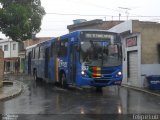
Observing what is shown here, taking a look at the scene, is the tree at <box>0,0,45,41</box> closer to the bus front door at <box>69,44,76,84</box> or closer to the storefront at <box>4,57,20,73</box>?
the bus front door at <box>69,44,76,84</box>

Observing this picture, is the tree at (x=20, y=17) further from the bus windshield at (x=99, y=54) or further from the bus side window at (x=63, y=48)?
the bus windshield at (x=99, y=54)

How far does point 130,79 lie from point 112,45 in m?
9.13

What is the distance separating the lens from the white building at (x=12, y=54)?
73.6 metres

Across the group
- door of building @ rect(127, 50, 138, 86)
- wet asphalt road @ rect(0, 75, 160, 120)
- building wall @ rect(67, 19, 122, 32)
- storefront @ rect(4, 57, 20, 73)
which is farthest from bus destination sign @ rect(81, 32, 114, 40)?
storefront @ rect(4, 57, 20, 73)

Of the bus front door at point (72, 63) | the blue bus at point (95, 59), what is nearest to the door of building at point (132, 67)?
the blue bus at point (95, 59)

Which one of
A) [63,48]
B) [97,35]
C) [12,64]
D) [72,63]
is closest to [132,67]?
[63,48]

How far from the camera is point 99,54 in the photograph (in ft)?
67.1

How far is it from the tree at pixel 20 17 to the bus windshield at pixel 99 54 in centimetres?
451

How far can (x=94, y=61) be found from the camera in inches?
804

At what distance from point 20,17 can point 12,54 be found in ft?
178

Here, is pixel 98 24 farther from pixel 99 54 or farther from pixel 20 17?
pixel 99 54

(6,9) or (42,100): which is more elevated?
(6,9)

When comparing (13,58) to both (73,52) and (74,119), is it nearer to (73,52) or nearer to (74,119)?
(73,52)

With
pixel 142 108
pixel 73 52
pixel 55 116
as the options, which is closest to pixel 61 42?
pixel 73 52
